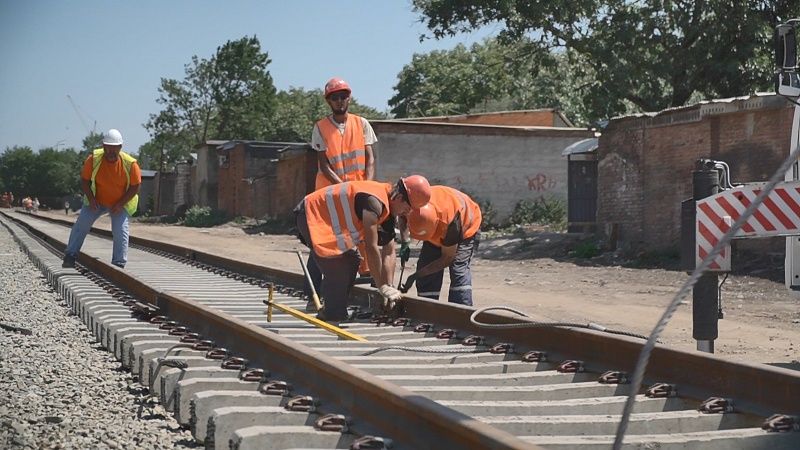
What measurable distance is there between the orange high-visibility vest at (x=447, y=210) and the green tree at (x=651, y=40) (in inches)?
625

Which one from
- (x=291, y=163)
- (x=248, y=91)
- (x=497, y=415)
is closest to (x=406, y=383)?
(x=497, y=415)

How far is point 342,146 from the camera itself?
886cm

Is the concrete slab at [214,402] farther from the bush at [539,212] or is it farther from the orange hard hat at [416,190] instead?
the bush at [539,212]

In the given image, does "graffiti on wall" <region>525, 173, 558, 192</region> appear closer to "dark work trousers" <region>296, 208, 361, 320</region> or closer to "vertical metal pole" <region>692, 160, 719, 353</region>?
"dark work trousers" <region>296, 208, 361, 320</region>

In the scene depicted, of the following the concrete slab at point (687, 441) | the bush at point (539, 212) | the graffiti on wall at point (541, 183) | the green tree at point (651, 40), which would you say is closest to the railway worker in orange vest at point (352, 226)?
the concrete slab at point (687, 441)

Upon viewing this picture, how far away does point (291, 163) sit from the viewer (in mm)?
39875

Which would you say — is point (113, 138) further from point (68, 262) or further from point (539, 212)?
point (539, 212)

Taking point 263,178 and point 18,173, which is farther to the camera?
point 18,173

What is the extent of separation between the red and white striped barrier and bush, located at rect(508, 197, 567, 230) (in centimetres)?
2506

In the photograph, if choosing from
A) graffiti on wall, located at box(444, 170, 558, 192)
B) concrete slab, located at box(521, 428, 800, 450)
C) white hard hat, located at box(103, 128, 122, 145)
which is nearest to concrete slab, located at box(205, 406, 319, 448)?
concrete slab, located at box(521, 428, 800, 450)

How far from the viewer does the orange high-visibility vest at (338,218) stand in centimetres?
721

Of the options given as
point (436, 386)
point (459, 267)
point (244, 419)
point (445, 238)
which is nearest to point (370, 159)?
point (459, 267)

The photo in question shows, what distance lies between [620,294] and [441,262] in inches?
271

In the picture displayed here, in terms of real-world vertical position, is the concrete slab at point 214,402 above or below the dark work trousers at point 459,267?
below
